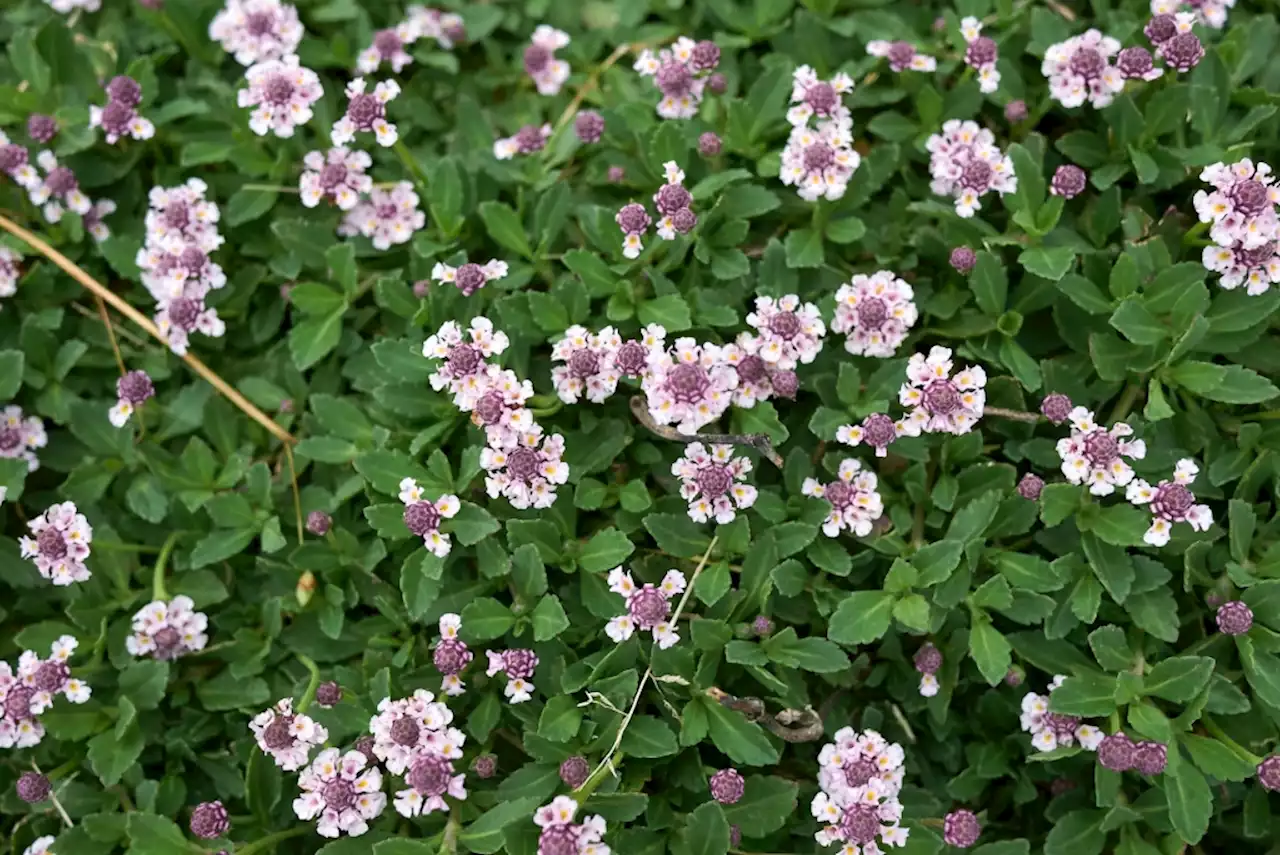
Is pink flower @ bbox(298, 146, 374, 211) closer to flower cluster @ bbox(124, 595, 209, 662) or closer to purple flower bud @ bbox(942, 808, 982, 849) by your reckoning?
flower cluster @ bbox(124, 595, 209, 662)

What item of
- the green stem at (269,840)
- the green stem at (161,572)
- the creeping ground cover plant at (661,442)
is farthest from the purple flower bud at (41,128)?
the green stem at (269,840)

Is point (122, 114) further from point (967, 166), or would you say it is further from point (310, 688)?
point (967, 166)

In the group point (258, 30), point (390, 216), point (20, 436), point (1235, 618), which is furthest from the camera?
point (258, 30)

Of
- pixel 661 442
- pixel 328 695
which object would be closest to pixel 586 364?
pixel 661 442

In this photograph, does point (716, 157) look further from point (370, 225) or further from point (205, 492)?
point (205, 492)

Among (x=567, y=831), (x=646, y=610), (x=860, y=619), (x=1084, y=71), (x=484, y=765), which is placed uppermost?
(x=1084, y=71)

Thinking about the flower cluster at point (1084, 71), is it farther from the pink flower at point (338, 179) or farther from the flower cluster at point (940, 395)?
the pink flower at point (338, 179)
